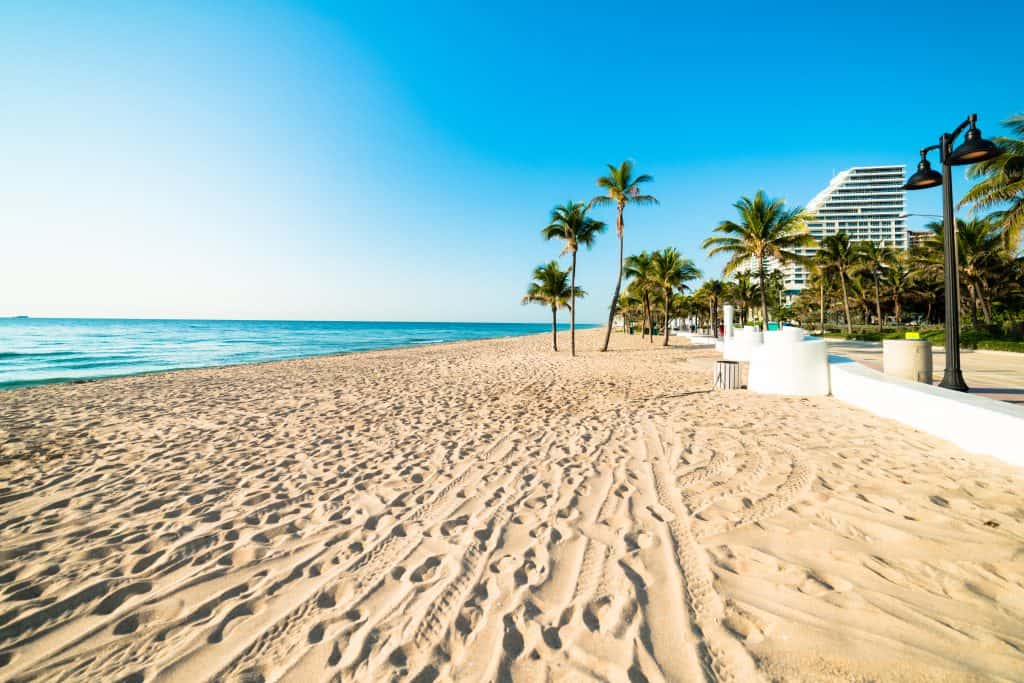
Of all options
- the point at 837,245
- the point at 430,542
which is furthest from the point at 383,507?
the point at 837,245

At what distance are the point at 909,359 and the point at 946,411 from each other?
2774 mm

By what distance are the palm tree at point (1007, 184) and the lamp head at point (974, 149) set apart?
11720mm

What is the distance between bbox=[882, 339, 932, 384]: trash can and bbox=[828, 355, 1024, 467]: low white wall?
1.42 feet

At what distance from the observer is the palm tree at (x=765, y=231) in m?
18.3

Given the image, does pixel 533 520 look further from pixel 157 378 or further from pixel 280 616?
pixel 157 378

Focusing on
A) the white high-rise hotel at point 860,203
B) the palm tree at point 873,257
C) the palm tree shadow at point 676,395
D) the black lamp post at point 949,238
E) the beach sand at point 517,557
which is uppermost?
the white high-rise hotel at point 860,203

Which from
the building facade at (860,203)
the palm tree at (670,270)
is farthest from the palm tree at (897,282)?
the building facade at (860,203)

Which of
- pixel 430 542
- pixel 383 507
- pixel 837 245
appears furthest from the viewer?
pixel 837 245

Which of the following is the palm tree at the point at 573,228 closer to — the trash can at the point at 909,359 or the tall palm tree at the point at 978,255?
the trash can at the point at 909,359

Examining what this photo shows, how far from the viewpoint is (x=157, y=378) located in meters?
13.2

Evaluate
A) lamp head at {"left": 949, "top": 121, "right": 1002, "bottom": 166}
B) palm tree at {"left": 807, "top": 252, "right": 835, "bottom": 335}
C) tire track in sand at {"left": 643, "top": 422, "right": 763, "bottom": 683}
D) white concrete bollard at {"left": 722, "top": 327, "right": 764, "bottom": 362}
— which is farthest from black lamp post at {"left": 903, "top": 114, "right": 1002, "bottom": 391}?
palm tree at {"left": 807, "top": 252, "right": 835, "bottom": 335}

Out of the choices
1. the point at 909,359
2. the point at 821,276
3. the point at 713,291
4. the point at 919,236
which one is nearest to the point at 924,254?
the point at 919,236

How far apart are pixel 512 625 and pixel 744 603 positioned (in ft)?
4.23

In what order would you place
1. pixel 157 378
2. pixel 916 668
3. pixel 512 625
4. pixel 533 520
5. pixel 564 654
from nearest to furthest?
pixel 916 668 → pixel 564 654 → pixel 512 625 → pixel 533 520 → pixel 157 378
